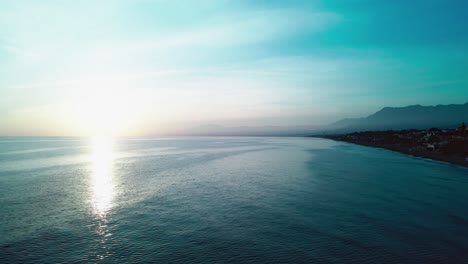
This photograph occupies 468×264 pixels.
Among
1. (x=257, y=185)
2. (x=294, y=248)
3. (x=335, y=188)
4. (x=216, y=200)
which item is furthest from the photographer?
(x=257, y=185)

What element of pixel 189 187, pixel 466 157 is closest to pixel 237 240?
pixel 189 187

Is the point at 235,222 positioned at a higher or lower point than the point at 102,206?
lower

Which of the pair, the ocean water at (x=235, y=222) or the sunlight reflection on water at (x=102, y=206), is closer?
the ocean water at (x=235, y=222)

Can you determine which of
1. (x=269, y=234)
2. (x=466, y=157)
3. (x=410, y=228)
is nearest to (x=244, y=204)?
(x=269, y=234)

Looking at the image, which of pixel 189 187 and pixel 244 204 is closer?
pixel 244 204

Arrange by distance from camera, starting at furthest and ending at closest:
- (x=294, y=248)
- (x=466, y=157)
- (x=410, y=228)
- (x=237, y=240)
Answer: (x=466, y=157)
(x=410, y=228)
(x=237, y=240)
(x=294, y=248)

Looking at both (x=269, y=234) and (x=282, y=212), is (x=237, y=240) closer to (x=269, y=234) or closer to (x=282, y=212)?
(x=269, y=234)

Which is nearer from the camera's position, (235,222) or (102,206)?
(235,222)

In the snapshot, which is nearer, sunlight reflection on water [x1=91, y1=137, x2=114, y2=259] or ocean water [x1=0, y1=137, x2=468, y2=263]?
ocean water [x1=0, y1=137, x2=468, y2=263]

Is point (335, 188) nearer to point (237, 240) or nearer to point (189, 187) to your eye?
point (189, 187)
